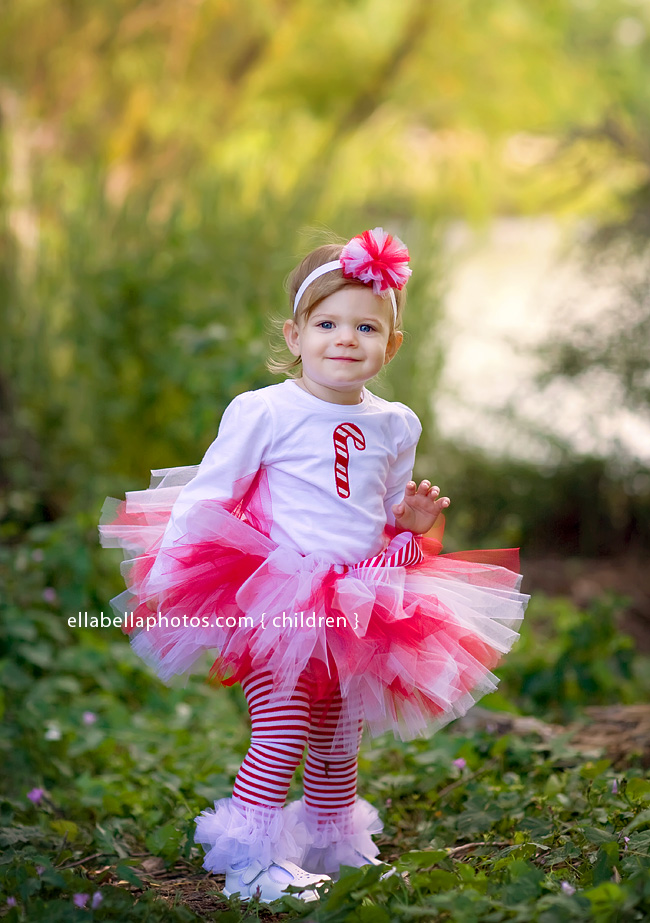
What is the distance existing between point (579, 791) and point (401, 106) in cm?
691

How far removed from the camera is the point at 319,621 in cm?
169

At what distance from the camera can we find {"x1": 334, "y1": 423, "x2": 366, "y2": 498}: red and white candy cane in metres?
1.82

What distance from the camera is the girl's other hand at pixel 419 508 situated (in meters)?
1.86

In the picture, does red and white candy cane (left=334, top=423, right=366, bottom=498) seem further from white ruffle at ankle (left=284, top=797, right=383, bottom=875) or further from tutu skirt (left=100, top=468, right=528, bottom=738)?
white ruffle at ankle (left=284, top=797, right=383, bottom=875)

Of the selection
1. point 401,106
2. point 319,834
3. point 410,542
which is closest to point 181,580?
point 410,542

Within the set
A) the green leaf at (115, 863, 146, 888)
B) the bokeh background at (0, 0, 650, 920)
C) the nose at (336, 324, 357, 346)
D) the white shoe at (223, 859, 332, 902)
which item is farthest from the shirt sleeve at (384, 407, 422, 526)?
the green leaf at (115, 863, 146, 888)

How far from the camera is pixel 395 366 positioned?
4891 millimetres

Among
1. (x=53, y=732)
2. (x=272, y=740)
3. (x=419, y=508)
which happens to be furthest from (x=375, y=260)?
(x=53, y=732)

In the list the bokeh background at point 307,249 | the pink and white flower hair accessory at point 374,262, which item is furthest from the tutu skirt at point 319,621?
the bokeh background at point 307,249

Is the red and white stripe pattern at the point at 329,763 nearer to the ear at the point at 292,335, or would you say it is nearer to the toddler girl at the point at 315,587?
the toddler girl at the point at 315,587

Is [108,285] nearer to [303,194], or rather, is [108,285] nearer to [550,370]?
[303,194]

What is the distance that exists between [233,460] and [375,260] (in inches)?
18.2

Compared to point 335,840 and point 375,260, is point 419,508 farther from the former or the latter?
point 335,840

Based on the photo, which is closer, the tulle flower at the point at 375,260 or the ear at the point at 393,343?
the tulle flower at the point at 375,260
